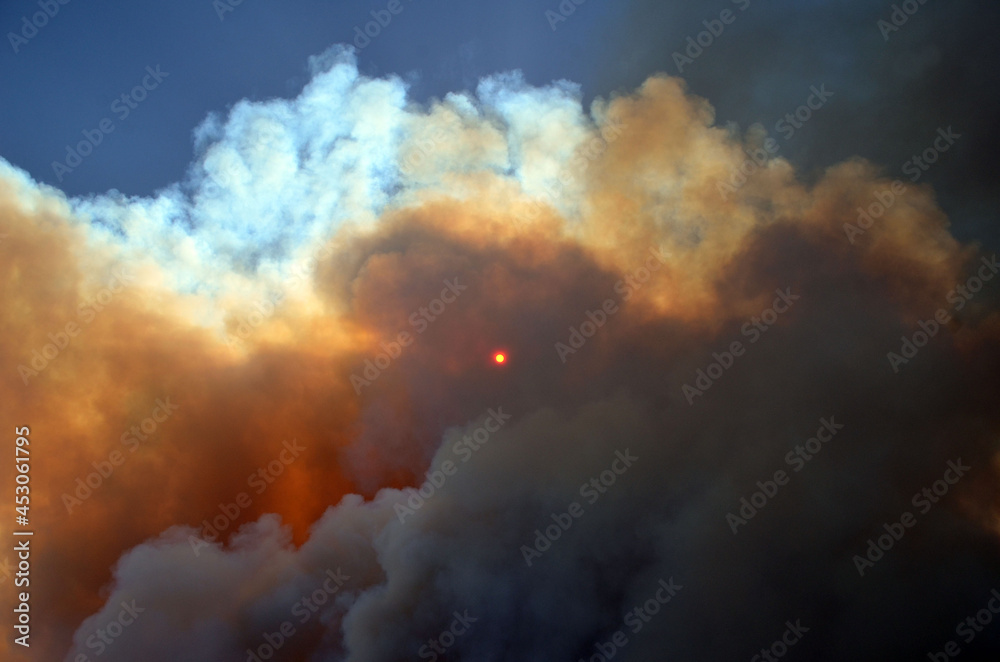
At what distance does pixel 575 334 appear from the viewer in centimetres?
4909

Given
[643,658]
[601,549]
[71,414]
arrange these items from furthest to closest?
1. [71,414]
2. [601,549]
3. [643,658]

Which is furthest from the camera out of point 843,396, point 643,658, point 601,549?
point 843,396

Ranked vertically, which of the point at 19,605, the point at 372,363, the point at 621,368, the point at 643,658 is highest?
the point at 372,363

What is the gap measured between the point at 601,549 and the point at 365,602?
655 inches

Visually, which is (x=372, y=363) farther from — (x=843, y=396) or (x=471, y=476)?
(x=843, y=396)

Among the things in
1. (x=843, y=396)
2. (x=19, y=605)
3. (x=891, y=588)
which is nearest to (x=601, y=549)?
(x=891, y=588)

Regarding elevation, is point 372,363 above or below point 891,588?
above

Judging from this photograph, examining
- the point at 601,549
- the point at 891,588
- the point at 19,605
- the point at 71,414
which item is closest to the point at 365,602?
the point at 601,549

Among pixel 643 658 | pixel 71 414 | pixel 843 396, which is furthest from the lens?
pixel 71 414

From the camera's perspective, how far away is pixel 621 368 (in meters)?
48.6

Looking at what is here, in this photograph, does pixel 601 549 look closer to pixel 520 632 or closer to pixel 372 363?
pixel 520 632

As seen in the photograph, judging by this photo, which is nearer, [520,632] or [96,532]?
[520,632]

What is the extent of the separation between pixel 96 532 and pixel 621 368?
146 feet

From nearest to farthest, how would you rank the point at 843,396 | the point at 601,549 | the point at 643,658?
the point at 643,658 < the point at 601,549 < the point at 843,396
